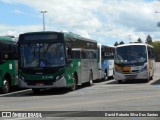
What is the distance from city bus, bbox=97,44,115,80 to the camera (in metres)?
32.6

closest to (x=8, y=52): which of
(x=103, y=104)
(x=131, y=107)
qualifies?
(x=103, y=104)

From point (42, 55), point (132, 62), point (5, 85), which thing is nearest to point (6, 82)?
point (5, 85)

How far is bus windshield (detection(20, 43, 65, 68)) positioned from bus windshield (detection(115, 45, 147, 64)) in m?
9.61

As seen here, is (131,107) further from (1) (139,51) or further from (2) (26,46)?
(1) (139,51)

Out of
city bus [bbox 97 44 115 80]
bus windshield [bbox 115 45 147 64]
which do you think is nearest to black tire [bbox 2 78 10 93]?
bus windshield [bbox 115 45 147 64]

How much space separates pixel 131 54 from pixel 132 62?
0.69m

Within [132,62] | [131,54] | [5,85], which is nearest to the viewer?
[5,85]

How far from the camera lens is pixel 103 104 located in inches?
625

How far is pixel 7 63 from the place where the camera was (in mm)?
23250

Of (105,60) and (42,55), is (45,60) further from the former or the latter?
(105,60)

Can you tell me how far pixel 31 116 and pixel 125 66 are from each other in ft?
61.7

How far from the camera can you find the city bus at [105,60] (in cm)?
3262

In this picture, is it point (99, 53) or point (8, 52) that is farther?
point (99, 53)

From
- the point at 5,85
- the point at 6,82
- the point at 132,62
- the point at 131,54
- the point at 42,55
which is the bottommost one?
the point at 5,85
